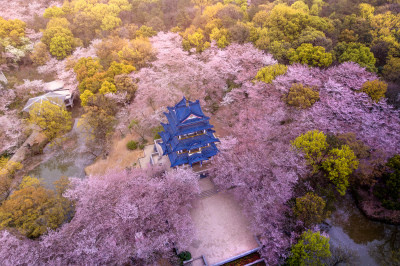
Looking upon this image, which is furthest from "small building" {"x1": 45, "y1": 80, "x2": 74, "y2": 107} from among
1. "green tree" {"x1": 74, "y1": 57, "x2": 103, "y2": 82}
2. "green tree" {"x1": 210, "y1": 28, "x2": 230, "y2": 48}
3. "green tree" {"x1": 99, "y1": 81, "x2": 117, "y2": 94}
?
"green tree" {"x1": 210, "y1": 28, "x2": 230, "y2": 48}

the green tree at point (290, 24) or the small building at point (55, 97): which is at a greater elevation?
the green tree at point (290, 24)

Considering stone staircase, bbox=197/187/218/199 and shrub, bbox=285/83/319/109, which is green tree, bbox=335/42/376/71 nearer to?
shrub, bbox=285/83/319/109

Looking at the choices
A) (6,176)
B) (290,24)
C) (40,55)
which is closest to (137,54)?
(40,55)

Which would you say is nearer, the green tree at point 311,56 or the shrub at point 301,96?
the shrub at point 301,96

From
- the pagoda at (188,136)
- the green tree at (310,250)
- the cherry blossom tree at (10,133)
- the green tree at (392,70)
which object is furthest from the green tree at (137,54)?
the green tree at (392,70)

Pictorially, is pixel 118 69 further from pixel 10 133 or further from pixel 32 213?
pixel 32 213

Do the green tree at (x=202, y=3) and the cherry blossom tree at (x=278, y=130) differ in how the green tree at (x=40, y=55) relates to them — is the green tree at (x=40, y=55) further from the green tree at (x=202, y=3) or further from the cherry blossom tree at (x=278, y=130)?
the cherry blossom tree at (x=278, y=130)
